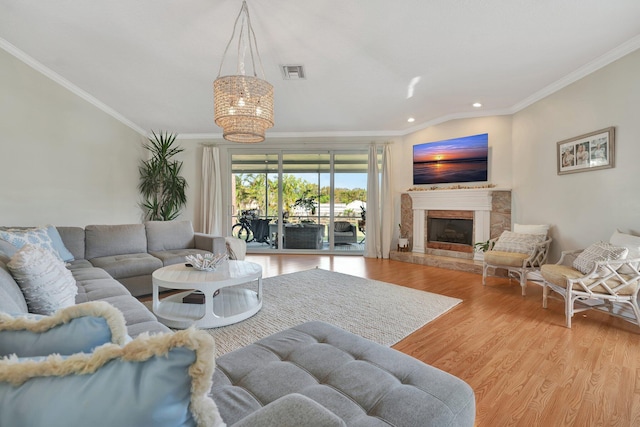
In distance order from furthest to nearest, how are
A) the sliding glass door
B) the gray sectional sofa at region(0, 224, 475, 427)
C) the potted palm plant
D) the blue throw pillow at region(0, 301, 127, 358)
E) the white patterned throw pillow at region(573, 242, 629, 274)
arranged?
1. the sliding glass door
2. the potted palm plant
3. the white patterned throw pillow at region(573, 242, 629, 274)
4. the gray sectional sofa at region(0, 224, 475, 427)
5. the blue throw pillow at region(0, 301, 127, 358)

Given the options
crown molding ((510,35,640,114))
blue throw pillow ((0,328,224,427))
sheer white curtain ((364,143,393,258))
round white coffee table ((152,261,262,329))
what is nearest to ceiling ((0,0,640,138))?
crown molding ((510,35,640,114))

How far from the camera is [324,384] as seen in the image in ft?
3.74

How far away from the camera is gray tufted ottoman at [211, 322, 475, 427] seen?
3.16 feet

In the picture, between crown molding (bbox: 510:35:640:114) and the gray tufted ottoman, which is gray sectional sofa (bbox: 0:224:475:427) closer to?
the gray tufted ottoman

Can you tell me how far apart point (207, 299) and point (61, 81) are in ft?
12.2

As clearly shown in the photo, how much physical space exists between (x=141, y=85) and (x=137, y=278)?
8.90 ft

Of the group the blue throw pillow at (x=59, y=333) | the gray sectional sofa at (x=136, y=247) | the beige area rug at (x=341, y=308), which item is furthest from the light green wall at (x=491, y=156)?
the blue throw pillow at (x=59, y=333)

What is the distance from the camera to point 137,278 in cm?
327

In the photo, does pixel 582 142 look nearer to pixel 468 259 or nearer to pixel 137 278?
Answer: pixel 468 259

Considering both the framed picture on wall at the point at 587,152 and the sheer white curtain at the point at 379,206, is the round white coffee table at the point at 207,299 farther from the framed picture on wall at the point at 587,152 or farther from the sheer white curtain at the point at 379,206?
the framed picture on wall at the point at 587,152

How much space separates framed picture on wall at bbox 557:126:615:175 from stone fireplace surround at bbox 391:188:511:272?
3.45 feet

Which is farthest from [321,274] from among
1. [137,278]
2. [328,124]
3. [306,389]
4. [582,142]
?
[582,142]

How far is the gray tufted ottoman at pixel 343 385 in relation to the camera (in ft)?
3.16

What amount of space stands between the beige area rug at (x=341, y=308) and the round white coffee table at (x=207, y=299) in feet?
0.32
